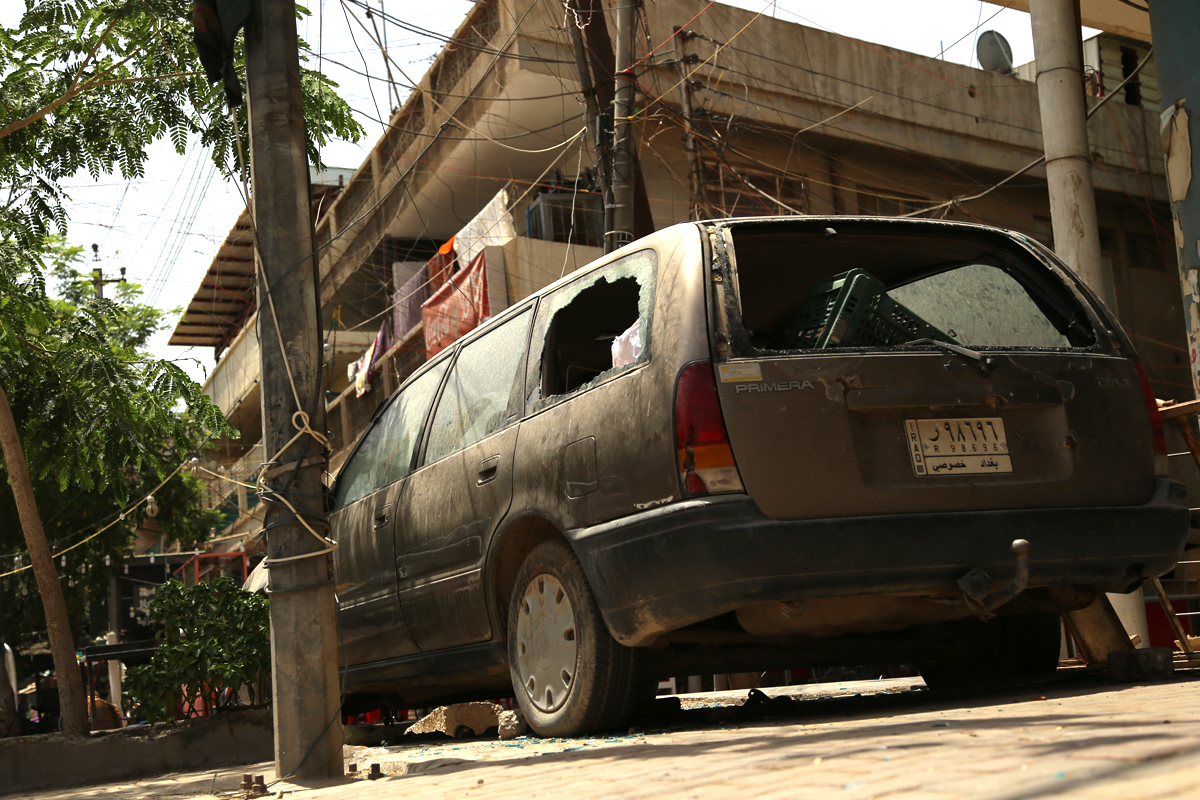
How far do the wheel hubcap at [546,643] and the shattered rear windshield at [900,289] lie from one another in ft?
4.05

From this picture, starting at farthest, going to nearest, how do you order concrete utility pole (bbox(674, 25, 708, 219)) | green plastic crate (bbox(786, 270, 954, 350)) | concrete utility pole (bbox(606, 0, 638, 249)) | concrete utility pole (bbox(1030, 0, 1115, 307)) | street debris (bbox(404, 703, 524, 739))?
concrete utility pole (bbox(674, 25, 708, 219)) → concrete utility pole (bbox(606, 0, 638, 249)) → concrete utility pole (bbox(1030, 0, 1115, 307)) → street debris (bbox(404, 703, 524, 739)) → green plastic crate (bbox(786, 270, 954, 350))

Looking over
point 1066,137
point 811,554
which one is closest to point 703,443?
point 811,554

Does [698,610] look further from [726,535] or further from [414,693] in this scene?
[414,693]

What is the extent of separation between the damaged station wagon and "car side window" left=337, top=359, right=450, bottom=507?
0.73 m

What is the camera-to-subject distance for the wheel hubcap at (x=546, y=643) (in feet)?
13.8

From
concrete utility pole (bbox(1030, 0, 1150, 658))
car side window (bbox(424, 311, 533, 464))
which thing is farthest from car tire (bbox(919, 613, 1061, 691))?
concrete utility pole (bbox(1030, 0, 1150, 658))

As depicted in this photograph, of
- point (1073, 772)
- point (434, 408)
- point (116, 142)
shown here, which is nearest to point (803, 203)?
point (116, 142)

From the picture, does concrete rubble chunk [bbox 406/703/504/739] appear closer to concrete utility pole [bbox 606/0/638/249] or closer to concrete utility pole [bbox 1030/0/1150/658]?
concrete utility pole [bbox 606/0/638/249]

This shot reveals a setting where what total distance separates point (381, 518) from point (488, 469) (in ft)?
4.13

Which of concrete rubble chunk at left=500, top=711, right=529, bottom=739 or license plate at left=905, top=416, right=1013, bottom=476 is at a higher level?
license plate at left=905, top=416, right=1013, bottom=476

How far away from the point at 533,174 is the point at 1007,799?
16945 mm

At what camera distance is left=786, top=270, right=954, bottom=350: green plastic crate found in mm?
4145

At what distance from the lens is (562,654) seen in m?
4.25

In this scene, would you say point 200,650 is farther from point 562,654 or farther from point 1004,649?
point 1004,649
